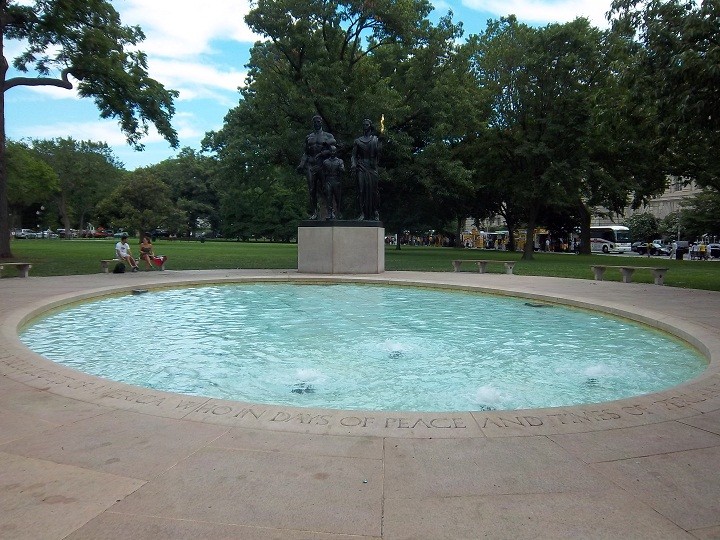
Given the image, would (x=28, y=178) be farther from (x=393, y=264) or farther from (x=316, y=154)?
(x=316, y=154)

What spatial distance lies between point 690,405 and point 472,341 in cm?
394

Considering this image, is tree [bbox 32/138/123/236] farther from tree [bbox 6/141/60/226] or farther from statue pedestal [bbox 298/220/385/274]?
statue pedestal [bbox 298/220/385/274]

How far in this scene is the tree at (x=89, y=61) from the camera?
2388 centimetres

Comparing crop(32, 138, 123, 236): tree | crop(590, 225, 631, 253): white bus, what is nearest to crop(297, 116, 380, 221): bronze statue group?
crop(590, 225, 631, 253): white bus

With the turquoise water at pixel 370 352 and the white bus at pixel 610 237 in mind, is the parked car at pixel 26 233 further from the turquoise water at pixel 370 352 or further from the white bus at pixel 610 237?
the turquoise water at pixel 370 352

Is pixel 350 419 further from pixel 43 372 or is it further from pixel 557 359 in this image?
pixel 557 359

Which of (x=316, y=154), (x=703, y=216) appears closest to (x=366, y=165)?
(x=316, y=154)

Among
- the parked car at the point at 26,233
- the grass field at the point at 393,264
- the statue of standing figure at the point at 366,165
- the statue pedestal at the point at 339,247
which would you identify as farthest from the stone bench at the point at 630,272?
the parked car at the point at 26,233

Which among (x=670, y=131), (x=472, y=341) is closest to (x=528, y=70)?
(x=670, y=131)

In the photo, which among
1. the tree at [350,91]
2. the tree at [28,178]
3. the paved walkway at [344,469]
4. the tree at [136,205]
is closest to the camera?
the paved walkway at [344,469]

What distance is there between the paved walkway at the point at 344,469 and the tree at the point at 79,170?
8481 centimetres

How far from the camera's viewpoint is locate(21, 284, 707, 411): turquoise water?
5945 mm

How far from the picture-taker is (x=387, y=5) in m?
29.6

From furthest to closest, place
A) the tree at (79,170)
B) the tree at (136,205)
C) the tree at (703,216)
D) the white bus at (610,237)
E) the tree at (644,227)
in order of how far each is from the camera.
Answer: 1. the tree at (644,227)
2. the tree at (79,170)
3. the white bus at (610,237)
4. the tree at (136,205)
5. the tree at (703,216)
